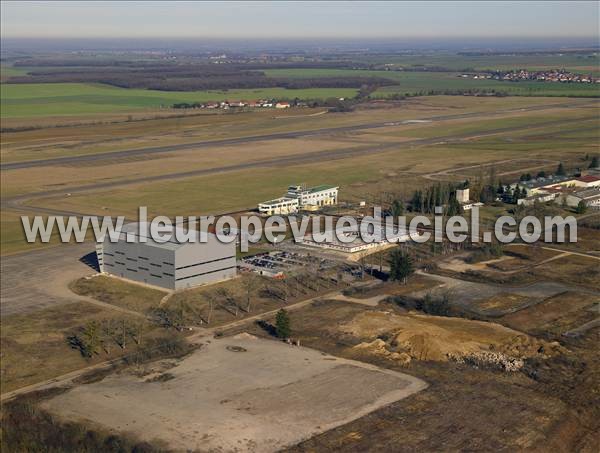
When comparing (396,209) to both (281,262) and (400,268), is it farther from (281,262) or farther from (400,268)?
(400,268)

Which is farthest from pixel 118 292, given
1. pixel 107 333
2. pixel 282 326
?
pixel 282 326

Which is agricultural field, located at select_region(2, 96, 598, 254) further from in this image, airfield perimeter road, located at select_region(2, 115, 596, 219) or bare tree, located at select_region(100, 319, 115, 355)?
bare tree, located at select_region(100, 319, 115, 355)

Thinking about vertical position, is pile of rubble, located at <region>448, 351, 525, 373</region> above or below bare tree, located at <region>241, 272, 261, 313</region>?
below

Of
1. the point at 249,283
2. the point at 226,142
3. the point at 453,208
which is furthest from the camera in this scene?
the point at 226,142

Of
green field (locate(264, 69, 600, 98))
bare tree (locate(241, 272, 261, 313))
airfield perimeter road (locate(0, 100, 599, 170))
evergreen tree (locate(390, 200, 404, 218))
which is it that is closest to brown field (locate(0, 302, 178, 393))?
bare tree (locate(241, 272, 261, 313))

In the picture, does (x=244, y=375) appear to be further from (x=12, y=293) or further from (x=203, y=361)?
(x=12, y=293)

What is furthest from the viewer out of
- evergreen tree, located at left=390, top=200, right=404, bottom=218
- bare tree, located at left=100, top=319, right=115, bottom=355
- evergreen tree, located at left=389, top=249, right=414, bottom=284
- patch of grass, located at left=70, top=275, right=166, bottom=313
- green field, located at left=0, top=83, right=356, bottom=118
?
green field, located at left=0, top=83, right=356, bottom=118
